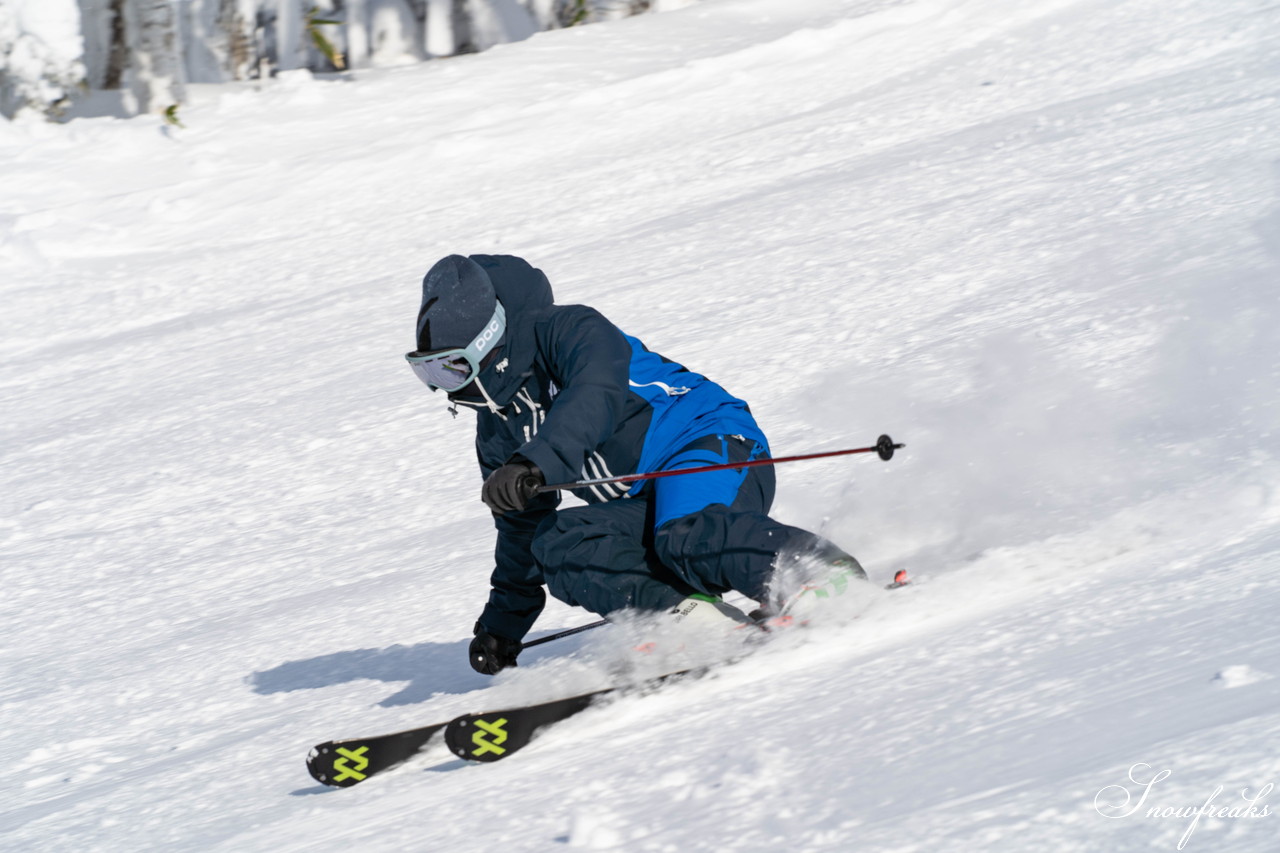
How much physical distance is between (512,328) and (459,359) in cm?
17

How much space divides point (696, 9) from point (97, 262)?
7.34 meters

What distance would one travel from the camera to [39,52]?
42.8 ft

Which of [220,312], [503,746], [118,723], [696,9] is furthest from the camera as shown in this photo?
[696,9]

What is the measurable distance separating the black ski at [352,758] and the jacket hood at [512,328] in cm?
81

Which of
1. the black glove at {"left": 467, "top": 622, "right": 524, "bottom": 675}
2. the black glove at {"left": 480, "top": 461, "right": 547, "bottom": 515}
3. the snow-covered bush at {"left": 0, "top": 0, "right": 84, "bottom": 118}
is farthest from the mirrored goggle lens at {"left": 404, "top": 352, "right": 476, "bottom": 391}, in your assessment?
the snow-covered bush at {"left": 0, "top": 0, "right": 84, "bottom": 118}

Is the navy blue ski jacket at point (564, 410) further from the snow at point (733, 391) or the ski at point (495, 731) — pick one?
the ski at point (495, 731)

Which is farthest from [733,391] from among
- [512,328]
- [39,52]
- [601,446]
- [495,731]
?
[39,52]

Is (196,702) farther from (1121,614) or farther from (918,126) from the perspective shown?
(918,126)

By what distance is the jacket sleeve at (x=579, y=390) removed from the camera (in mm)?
2945

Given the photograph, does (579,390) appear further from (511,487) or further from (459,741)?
(459,741)

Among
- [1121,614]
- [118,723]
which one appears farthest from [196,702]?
[1121,614]

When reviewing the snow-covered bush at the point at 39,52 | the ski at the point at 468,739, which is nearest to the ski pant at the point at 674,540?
the ski at the point at 468,739

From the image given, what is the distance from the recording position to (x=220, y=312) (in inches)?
368

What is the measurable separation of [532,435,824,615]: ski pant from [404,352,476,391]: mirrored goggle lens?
42 cm
